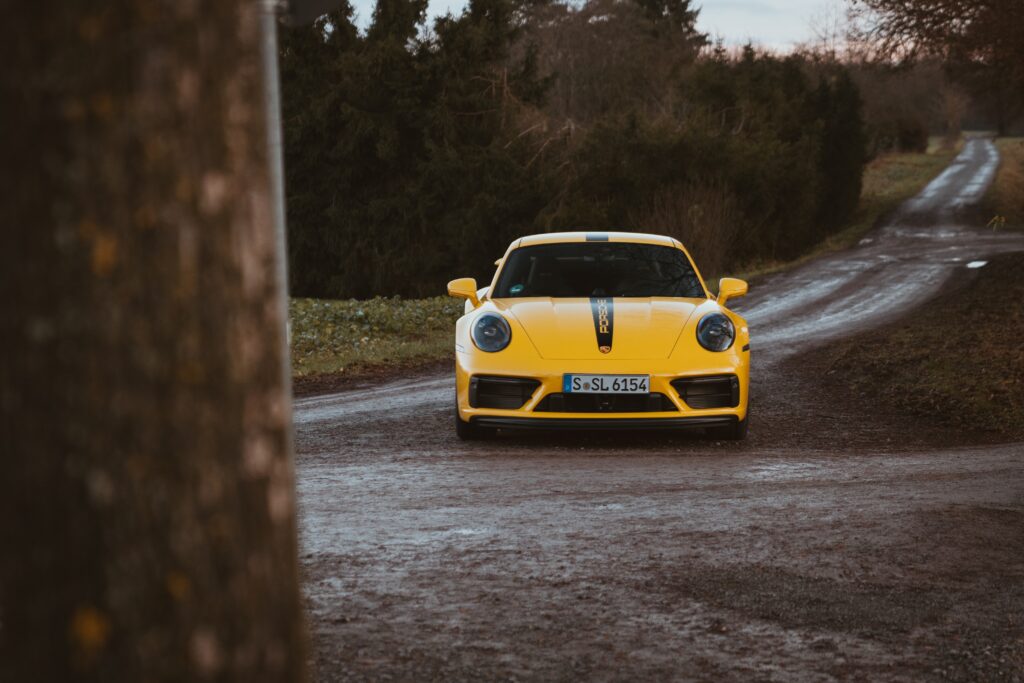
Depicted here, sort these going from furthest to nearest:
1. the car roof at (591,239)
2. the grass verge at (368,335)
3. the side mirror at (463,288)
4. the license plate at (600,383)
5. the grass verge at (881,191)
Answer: the grass verge at (881,191)
the grass verge at (368,335)
the car roof at (591,239)
the side mirror at (463,288)
the license plate at (600,383)

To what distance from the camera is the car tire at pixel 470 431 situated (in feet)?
28.6

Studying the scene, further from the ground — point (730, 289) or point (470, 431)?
point (730, 289)

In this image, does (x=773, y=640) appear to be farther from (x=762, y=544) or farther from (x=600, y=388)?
(x=600, y=388)

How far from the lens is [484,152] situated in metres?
35.8

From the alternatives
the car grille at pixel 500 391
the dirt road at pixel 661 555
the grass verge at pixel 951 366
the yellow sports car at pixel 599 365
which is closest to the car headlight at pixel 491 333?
the yellow sports car at pixel 599 365

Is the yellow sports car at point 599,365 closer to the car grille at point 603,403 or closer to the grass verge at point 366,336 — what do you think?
the car grille at point 603,403

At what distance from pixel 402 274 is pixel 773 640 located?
3506 cm

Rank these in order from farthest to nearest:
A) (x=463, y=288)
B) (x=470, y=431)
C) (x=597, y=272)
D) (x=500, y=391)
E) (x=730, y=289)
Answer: (x=597, y=272) → (x=730, y=289) → (x=463, y=288) → (x=470, y=431) → (x=500, y=391)

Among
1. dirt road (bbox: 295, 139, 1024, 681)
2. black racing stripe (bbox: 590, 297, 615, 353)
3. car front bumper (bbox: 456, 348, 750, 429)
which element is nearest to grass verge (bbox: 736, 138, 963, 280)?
black racing stripe (bbox: 590, 297, 615, 353)

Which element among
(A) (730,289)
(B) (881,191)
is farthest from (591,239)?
(B) (881,191)

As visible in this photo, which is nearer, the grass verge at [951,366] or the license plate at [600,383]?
the license plate at [600,383]

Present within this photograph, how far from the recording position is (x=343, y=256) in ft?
133

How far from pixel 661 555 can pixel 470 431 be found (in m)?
3.76

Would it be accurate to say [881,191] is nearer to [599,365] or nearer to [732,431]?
[732,431]
